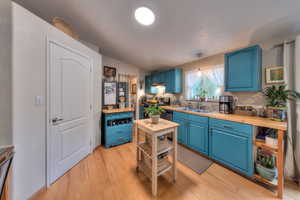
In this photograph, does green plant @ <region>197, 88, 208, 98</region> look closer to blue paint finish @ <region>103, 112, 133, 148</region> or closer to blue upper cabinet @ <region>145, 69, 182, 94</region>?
blue upper cabinet @ <region>145, 69, 182, 94</region>

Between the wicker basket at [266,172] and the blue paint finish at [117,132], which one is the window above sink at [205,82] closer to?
the wicker basket at [266,172]

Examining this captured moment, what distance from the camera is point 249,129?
152cm

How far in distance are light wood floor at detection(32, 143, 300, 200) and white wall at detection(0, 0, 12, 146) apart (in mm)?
910

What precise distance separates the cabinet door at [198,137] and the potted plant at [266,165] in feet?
2.42

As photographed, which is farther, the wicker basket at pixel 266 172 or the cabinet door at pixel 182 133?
the cabinet door at pixel 182 133

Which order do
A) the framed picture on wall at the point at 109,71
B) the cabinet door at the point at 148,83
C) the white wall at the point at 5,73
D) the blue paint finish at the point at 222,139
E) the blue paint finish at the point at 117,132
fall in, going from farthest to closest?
the cabinet door at the point at 148,83
the framed picture on wall at the point at 109,71
the blue paint finish at the point at 117,132
the blue paint finish at the point at 222,139
the white wall at the point at 5,73

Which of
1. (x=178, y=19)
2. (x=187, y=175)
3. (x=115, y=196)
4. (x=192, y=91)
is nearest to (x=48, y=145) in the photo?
(x=115, y=196)

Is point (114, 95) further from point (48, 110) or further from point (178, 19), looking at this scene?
point (178, 19)

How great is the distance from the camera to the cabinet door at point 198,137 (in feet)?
6.83

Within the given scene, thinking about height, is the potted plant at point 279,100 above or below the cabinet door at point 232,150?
above

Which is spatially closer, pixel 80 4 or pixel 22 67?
pixel 22 67

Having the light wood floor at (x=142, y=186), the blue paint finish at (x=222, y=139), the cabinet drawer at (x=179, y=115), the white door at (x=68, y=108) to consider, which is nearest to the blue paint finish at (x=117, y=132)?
the white door at (x=68, y=108)

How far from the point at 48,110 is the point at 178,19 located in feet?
7.73

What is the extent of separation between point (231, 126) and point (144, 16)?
2.35 metres
